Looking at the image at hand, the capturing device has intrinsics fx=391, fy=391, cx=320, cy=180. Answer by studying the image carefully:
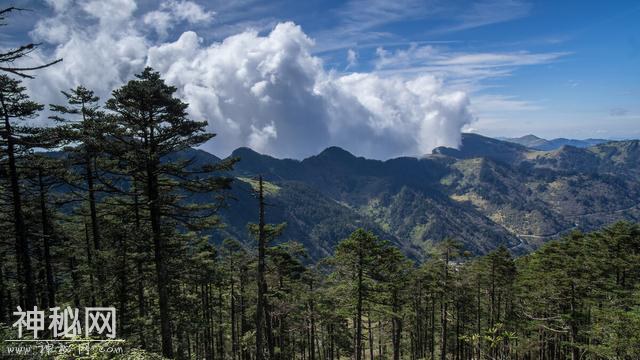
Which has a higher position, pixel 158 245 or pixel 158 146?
pixel 158 146

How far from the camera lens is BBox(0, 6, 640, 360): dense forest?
19750 mm

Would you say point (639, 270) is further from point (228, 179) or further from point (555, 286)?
point (228, 179)

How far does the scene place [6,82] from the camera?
2050cm

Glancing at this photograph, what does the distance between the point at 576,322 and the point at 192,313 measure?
119 feet

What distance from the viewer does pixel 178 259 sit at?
26047 millimetres

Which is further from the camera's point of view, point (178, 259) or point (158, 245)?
point (178, 259)

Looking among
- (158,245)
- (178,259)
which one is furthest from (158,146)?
(178,259)

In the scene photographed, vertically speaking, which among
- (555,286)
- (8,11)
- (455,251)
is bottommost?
(555,286)

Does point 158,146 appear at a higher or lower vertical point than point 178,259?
higher

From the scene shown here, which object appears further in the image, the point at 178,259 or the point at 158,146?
the point at 178,259

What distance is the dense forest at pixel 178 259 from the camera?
64.8 ft

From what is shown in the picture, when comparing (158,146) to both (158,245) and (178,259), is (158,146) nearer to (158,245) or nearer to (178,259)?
(158,245)

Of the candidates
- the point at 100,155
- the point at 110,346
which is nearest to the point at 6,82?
the point at 100,155

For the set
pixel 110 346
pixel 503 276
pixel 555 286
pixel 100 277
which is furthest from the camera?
pixel 503 276
